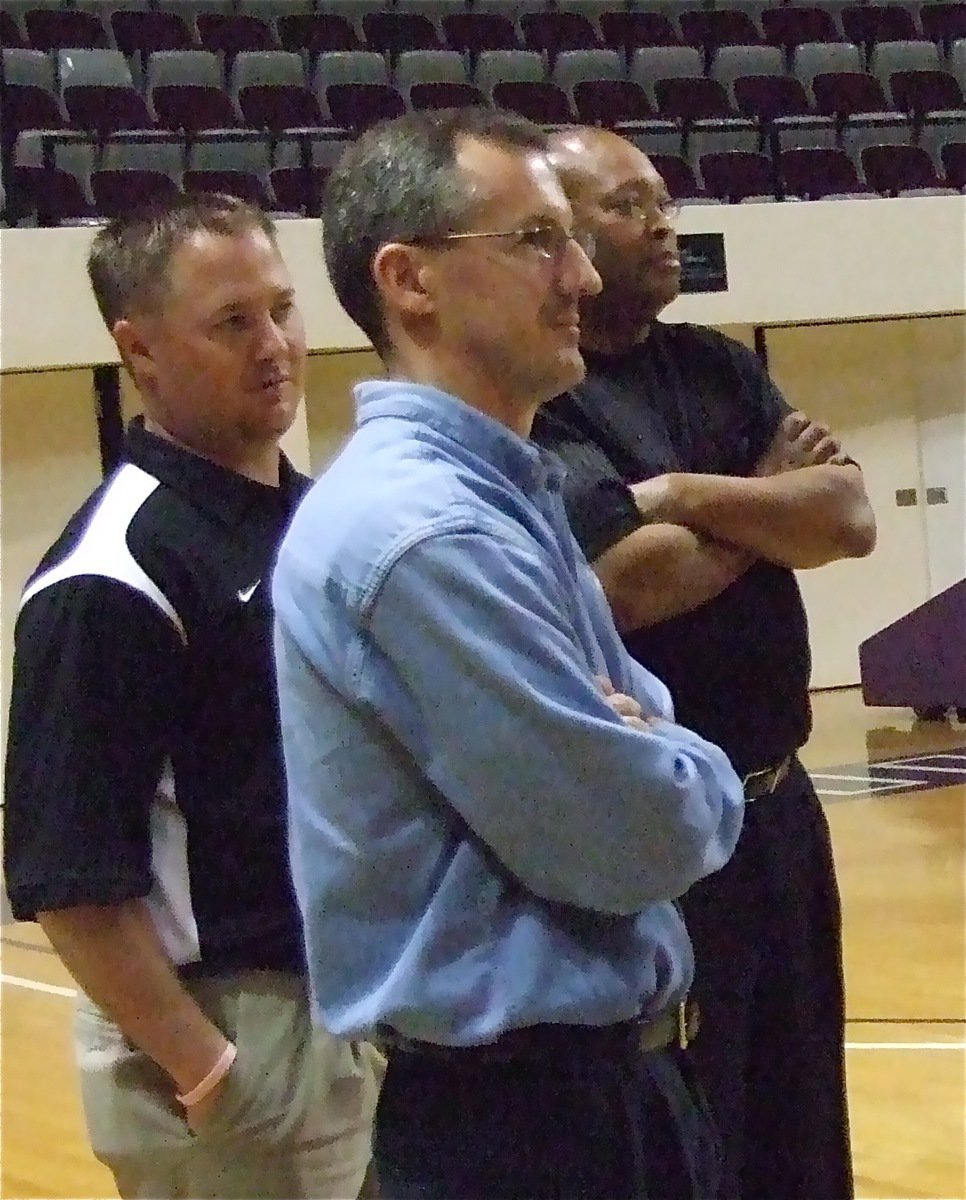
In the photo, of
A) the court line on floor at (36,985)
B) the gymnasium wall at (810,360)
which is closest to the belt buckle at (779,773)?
the court line on floor at (36,985)

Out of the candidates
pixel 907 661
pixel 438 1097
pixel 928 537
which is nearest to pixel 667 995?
pixel 438 1097

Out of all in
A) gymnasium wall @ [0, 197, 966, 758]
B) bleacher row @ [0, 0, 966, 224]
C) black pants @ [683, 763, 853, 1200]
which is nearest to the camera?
black pants @ [683, 763, 853, 1200]

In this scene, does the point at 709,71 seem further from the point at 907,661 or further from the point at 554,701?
the point at 554,701

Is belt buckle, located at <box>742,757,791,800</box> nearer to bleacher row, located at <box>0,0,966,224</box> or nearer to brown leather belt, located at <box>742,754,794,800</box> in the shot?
brown leather belt, located at <box>742,754,794,800</box>

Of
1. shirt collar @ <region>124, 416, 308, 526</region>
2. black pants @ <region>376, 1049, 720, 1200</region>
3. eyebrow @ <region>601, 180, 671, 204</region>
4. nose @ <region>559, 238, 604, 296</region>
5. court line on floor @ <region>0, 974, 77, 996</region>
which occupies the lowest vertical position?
court line on floor @ <region>0, 974, 77, 996</region>

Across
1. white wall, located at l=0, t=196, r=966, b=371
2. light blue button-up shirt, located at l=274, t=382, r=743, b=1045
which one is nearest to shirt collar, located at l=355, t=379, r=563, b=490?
light blue button-up shirt, located at l=274, t=382, r=743, b=1045

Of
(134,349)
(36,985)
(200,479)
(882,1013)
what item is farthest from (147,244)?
(36,985)

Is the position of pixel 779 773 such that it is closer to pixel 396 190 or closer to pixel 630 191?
pixel 630 191

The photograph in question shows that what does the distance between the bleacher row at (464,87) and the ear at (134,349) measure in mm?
6527

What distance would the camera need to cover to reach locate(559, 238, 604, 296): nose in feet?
3.96

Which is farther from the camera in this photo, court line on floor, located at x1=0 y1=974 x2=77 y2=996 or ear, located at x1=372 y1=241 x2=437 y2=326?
court line on floor, located at x1=0 y1=974 x2=77 y2=996

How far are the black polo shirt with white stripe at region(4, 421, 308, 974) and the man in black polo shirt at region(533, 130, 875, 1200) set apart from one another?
1.43 ft

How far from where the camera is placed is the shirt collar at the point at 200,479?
1.52 metres

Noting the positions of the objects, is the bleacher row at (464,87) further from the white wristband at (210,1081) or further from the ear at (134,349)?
the white wristband at (210,1081)
